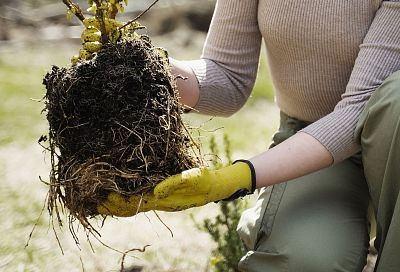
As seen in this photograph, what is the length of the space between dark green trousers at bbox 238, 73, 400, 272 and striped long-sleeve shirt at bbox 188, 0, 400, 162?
7cm

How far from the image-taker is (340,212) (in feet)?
6.05

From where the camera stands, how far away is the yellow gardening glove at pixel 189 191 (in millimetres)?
1587

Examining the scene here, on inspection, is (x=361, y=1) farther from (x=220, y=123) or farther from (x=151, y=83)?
(x=220, y=123)

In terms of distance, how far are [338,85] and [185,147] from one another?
52cm

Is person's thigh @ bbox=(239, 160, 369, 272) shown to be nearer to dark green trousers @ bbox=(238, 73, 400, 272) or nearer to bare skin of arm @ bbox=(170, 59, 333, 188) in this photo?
dark green trousers @ bbox=(238, 73, 400, 272)

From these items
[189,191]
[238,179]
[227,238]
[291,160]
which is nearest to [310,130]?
[291,160]

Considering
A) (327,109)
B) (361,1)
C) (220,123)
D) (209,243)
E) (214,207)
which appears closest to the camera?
(361,1)

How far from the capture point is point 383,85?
5.62 feet

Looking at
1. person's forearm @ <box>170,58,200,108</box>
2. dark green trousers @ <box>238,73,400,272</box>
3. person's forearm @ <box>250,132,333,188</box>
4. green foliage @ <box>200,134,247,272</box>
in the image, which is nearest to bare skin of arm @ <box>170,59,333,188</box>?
person's forearm @ <box>250,132,333,188</box>

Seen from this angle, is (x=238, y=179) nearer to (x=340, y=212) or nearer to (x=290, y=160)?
(x=290, y=160)

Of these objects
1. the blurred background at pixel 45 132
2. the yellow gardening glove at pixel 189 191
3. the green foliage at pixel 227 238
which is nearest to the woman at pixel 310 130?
the yellow gardening glove at pixel 189 191

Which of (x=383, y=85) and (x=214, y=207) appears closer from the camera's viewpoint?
(x=383, y=85)

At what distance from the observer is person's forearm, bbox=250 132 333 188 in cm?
170

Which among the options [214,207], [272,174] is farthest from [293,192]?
[214,207]
